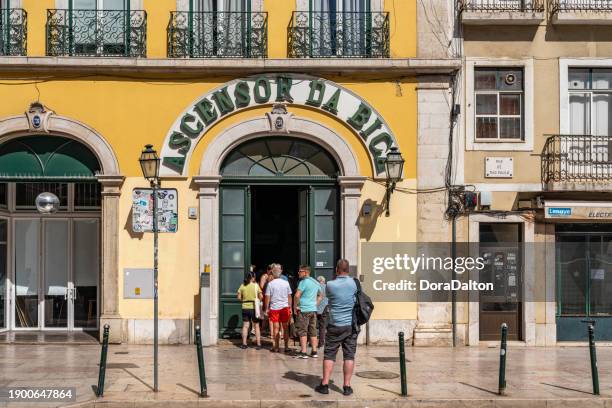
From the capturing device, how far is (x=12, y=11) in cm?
1889

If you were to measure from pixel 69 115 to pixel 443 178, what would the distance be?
788cm

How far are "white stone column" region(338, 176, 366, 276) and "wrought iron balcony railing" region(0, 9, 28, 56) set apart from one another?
7.17 meters

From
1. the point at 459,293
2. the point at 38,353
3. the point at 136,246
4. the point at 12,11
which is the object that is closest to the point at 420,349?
the point at 459,293

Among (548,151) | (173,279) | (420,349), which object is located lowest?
(420,349)

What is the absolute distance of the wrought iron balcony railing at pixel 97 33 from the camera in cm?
1891

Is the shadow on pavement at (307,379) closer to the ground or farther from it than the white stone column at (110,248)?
closer to the ground

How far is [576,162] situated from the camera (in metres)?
19.3

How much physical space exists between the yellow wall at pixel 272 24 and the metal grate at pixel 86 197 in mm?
3296

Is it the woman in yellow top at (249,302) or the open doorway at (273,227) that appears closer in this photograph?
the woman in yellow top at (249,302)

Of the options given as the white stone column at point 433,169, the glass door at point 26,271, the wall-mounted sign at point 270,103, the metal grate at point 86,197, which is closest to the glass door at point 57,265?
the glass door at point 26,271

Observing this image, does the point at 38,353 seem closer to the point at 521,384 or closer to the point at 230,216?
the point at 230,216

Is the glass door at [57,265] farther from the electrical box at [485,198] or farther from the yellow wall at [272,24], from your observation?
the electrical box at [485,198]

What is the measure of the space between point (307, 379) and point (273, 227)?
8187 mm

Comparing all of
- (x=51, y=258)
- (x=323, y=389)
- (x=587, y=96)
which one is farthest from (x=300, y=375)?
(x=587, y=96)
